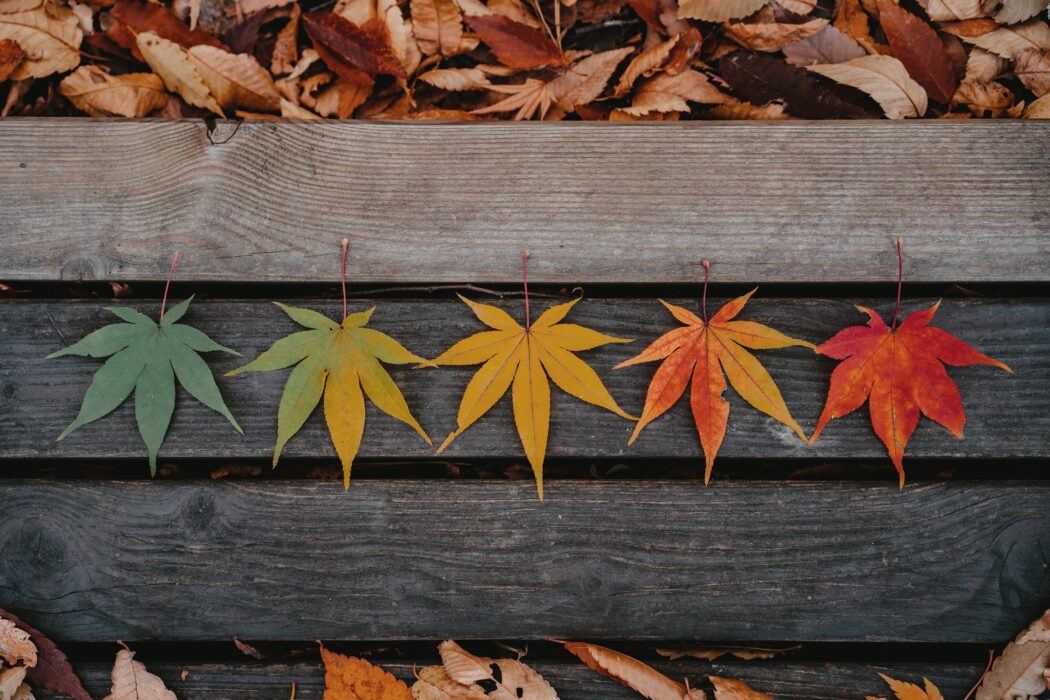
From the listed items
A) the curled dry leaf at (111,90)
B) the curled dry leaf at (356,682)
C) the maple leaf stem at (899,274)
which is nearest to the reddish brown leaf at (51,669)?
the curled dry leaf at (356,682)

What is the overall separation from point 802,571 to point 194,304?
1096 millimetres

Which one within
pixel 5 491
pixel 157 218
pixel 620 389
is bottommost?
pixel 5 491

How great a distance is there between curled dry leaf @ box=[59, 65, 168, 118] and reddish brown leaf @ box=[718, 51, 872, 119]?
1.04 meters

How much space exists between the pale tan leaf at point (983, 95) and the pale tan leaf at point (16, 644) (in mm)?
1802

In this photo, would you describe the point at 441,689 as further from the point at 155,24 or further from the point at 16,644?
the point at 155,24

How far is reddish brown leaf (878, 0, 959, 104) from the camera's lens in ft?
3.37

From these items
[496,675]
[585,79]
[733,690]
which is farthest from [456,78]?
[733,690]

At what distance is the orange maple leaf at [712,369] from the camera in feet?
3.02

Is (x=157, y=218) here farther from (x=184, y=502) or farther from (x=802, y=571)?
(x=802, y=571)

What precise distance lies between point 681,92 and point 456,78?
41 cm

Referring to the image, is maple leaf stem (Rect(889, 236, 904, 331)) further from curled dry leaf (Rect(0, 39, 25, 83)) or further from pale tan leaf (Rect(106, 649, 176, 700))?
curled dry leaf (Rect(0, 39, 25, 83))

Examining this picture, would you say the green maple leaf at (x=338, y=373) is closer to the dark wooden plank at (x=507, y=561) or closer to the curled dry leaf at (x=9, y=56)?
the dark wooden plank at (x=507, y=561)

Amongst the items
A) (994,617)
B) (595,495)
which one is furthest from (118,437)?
(994,617)

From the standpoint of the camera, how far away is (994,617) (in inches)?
37.6
